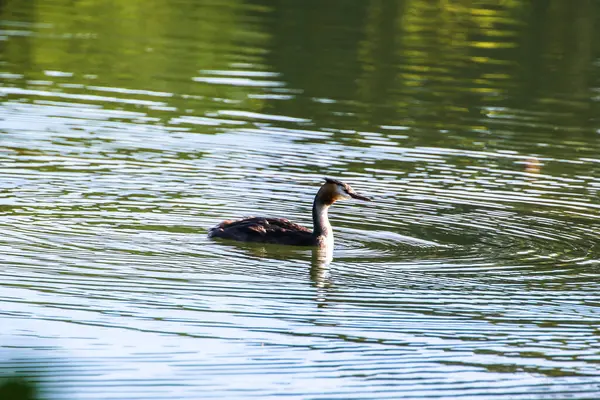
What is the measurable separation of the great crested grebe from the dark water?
0.17m

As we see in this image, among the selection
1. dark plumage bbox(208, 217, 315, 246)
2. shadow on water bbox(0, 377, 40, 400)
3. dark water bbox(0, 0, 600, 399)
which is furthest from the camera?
dark plumage bbox(208, 217, 315, 246)

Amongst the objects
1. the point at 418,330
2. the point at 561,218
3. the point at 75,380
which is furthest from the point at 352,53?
the point at 75,380

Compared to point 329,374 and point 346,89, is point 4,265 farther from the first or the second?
point 346,89

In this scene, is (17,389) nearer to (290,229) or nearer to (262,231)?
(262,231)

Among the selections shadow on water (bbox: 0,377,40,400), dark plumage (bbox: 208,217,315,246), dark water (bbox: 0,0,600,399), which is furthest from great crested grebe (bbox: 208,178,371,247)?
shadow on water (bbox: 0,377,40,400)

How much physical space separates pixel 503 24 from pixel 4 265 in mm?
32070

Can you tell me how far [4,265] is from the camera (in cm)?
1261

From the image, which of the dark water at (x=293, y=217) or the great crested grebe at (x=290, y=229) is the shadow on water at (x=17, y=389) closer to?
the dark water at (x=293, y=217)

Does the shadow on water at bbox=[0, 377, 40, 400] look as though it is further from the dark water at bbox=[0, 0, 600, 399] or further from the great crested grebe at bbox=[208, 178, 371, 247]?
the great crested grebe at bbox=[208, 178, 371, 247]

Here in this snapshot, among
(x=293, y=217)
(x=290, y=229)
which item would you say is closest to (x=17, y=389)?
(x=290, y=229)

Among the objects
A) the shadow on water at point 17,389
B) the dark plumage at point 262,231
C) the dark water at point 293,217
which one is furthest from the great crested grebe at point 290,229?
the shadow on water at point 17,389

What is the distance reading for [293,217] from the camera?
645 inches

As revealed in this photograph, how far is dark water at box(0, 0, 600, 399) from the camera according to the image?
9750 mm

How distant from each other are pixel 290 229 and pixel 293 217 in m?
1.79
